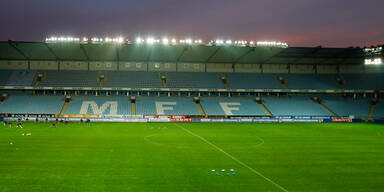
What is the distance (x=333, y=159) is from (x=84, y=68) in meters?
55.4

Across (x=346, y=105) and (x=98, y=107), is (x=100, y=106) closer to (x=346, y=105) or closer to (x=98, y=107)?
(x=98, y=107)

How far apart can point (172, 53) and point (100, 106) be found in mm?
18367

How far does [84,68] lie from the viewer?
60.4 metres

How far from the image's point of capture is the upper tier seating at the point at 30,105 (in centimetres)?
4734

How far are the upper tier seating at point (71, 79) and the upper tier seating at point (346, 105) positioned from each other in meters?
50.3

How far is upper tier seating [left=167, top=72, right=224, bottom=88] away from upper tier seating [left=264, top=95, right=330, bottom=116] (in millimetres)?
11830

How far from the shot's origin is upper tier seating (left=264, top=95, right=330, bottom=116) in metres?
54.0

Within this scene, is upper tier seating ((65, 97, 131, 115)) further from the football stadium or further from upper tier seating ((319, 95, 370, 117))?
upper tier seating ((319, 95, 370, 117))

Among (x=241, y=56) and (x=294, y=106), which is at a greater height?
(x=241, y=56)

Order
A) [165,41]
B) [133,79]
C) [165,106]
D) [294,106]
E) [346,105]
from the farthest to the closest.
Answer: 1. [133,79]
2. [346,105]
3. [294,106]
4. [165,106]
5. [165,41]

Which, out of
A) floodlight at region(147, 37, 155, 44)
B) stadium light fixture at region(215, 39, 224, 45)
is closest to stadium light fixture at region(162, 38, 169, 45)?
floodlight at region(147, 37, 155, 44)

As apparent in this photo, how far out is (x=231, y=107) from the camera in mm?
54312

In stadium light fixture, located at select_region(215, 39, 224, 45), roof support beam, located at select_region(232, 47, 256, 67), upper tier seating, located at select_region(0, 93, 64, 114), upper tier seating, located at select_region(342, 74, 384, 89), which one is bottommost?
upper tier seating, located at select_region(0, 93, 64, 114)

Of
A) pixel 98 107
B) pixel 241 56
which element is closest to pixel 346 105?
pixel 241 56
